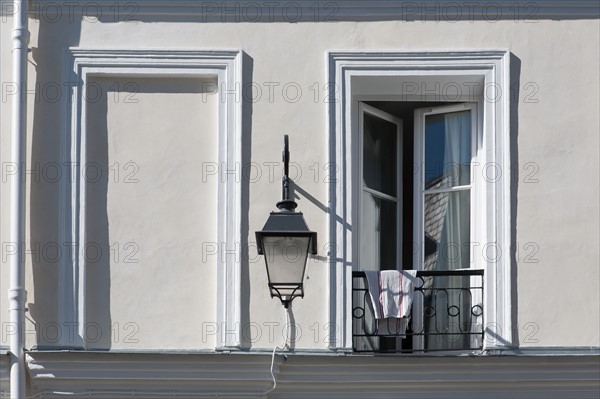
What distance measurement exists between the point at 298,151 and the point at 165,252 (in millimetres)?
1338

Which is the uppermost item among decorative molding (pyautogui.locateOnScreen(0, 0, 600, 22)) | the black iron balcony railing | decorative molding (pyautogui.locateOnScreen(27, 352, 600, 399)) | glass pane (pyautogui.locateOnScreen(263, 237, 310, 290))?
decorative molding (pyautogui.locateOnScreen(0, 0, 600, 22))

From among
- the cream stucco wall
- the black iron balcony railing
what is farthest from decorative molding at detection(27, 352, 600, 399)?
the black iron balcony railing

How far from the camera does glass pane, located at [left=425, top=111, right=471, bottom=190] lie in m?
15.1

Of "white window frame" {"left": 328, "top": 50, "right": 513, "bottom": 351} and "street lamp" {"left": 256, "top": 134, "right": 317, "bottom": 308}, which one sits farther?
"white window frame" {"left": 328, "top": 50, "right": 513, "bottom": 351}

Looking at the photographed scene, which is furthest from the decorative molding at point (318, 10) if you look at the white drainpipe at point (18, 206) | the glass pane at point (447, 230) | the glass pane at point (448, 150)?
the glass pane at point (447, 230)

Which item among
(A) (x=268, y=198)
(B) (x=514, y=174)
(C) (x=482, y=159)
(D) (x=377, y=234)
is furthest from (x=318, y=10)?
(B) (x=514, y=174)

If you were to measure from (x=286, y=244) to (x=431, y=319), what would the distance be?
71.7 inches

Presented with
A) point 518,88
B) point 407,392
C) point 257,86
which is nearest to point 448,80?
point 518,88

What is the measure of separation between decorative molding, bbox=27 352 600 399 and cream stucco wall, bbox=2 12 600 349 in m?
0.25

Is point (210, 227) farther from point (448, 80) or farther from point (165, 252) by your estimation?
point (448, 80)

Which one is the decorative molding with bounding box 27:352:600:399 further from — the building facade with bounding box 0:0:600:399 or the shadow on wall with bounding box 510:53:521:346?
the shadow on wall with bounding box 510:53:521:346

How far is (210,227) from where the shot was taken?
14.4 metres

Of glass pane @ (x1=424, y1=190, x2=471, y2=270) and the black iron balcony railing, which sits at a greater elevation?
glass pane @ (x1=424, y1=190, x2=471, y2=270)

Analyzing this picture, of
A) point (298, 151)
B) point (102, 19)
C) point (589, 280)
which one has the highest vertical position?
point (102, 19)
